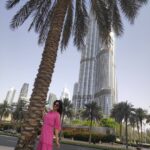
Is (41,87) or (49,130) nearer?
(49,130)

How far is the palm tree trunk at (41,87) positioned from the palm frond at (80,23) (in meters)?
3.44

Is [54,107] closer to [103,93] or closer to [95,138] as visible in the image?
[95,138]

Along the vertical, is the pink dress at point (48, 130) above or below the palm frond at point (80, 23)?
below

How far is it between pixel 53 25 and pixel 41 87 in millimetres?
3177

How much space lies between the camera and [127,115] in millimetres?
78188

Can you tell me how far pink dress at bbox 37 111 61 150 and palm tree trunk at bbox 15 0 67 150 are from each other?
6.36 ft

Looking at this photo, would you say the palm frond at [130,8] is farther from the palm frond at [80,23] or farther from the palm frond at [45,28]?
the palm frond at [45,28]

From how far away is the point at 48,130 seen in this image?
5.71 m

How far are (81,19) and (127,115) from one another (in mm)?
68171

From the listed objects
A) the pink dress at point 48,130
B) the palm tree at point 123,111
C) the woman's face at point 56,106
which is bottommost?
the pink dress at point 48,130

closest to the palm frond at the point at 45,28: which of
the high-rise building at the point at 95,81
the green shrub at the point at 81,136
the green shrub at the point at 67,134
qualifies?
the green shrub at the point at 81,136

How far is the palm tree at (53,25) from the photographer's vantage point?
797cm

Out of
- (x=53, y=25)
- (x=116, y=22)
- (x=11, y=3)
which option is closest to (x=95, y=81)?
(x=116, y=22)

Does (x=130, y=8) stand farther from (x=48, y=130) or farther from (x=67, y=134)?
(x=67, y=134)
